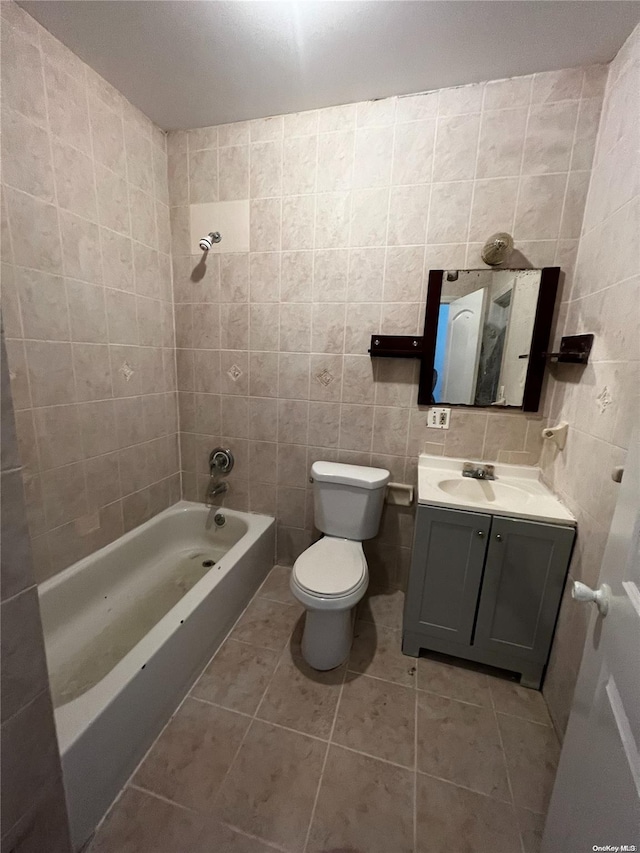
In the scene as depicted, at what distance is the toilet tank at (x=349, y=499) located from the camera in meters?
1.68

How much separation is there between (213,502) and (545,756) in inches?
75.9

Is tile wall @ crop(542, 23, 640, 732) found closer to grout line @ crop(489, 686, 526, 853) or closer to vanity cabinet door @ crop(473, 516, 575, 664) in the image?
vanity cabinet door @ crop(473, 516, 575, 664)

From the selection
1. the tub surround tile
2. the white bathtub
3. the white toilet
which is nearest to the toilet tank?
the white toilet

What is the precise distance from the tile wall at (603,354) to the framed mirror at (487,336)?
0.15 meters

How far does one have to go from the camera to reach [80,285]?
1439mm

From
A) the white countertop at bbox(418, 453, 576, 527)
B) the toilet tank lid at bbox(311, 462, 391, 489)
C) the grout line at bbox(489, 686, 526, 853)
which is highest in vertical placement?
the white countertop at bbox(418, 453, 576, 527)

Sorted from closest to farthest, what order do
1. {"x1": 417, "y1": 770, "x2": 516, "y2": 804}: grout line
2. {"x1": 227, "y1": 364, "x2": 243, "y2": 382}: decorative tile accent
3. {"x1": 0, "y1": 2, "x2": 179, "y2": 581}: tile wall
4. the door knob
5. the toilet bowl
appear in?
the door knob
{"x1": 417, "y1": 770, "x2": 516, "y2": 804}: grout line
{"x1": 0, "y1": 2, "x2": 179, "y2": 581}: tile wall
the toilet bowl
{"x1": 227, "y1": 364, "x2": 243, "y2": 382}: decorative tile accent

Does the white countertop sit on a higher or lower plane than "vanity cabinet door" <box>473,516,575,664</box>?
higher

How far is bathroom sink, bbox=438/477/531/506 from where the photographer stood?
1.48 metres

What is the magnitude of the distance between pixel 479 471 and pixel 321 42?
73.0 inches

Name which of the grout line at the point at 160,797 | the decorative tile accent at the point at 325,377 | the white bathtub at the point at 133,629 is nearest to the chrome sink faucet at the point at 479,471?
the decorative tile accent at the point at 325,377

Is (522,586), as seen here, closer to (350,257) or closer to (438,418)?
(438,418)

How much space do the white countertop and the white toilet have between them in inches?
10.1

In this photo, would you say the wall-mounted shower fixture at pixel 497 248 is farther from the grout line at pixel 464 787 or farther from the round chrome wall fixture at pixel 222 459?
the grout line at pixel 464 787
